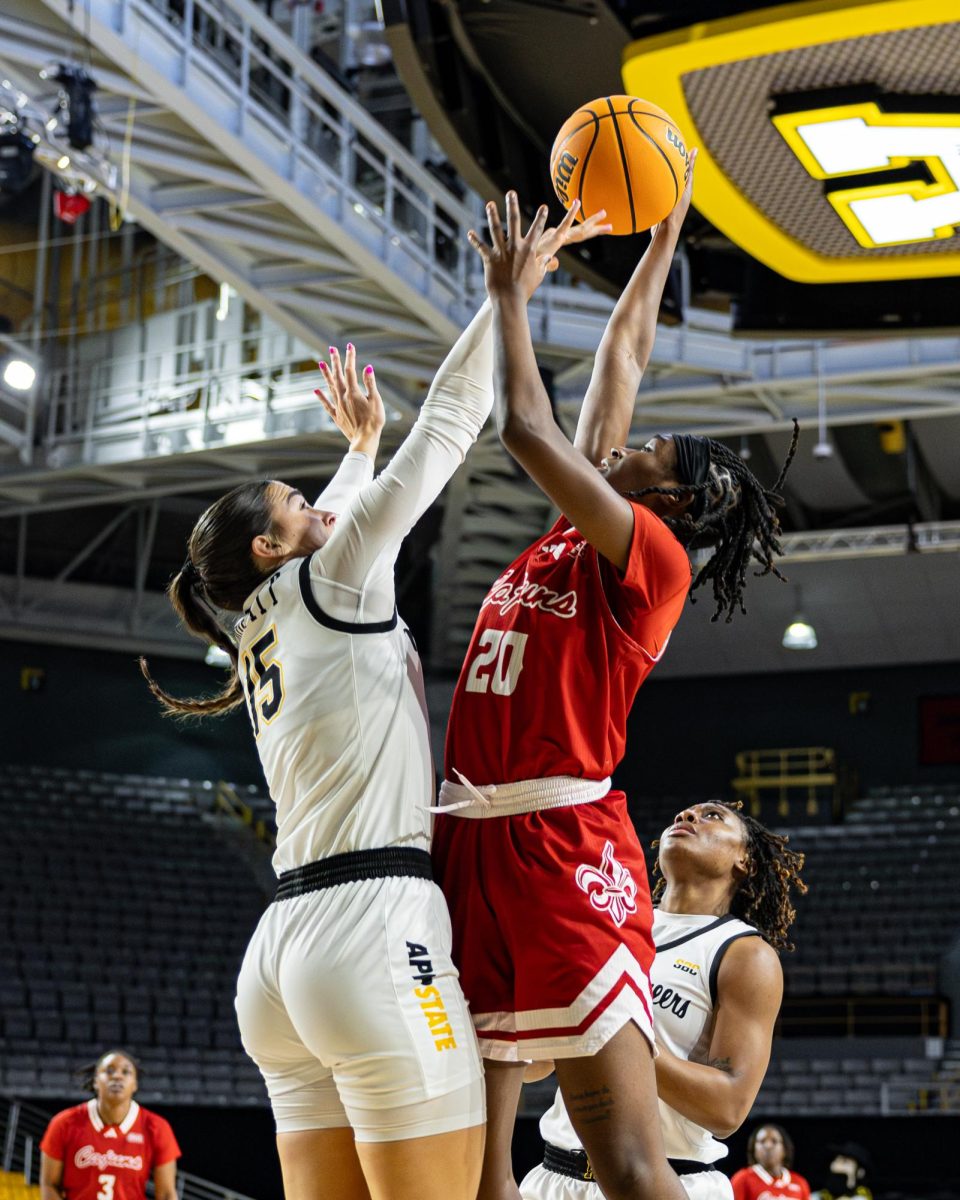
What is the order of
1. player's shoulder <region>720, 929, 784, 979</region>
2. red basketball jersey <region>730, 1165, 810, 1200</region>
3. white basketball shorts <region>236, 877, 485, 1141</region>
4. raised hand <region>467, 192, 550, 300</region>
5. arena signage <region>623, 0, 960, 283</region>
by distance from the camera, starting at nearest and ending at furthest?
white basketball shorts <region>236, 877, 485, 1141</region> < raised hand <region>467, 192, 550, 300</region> < player's shoulder <region>720, 929, 784, 979</region> < arena signage <region>623, 0, 960, 283</region> < red basketball jersey <region>730, 1165, 810, 1200</region>

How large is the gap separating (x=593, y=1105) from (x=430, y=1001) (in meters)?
0.34

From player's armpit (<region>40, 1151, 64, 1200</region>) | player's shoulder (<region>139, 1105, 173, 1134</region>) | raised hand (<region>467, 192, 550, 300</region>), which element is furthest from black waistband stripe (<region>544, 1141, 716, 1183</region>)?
player's armpit (<region>40, 1151, 64, 1200</region>)

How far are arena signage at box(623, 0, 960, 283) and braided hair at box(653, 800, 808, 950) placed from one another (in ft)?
8.69

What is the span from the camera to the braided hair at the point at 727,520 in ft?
10.3

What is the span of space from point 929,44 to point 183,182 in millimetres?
7433

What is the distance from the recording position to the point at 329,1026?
261 centimetres

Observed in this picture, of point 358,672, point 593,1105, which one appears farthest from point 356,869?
point 593,1105

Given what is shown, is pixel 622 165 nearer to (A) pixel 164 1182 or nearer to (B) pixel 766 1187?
(A) pixel 164 1182

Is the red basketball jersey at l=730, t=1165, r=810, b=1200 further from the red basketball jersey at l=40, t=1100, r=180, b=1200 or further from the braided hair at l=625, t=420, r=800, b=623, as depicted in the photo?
the braided hair at l=625, t=420, r=800, b=623

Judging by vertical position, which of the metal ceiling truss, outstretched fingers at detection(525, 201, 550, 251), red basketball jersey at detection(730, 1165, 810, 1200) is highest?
the metal ceiling truss

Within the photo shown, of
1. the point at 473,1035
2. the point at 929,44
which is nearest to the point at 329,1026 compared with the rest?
Result: the point at 473,1035

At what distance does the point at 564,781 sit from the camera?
9.45ft

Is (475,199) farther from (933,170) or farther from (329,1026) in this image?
(329,1026)

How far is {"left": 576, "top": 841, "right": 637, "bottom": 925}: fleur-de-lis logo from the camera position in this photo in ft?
9.14
